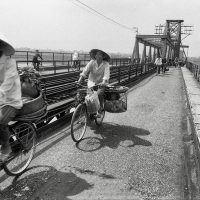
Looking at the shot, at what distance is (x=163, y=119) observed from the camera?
8.30 m

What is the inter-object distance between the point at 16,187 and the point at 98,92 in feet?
9.62

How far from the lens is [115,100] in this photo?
261 inches

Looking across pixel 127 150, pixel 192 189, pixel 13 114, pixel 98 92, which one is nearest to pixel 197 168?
pixel 192 189

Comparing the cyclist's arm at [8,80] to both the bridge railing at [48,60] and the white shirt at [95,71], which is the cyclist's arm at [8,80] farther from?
the bridge railing at [48,60]

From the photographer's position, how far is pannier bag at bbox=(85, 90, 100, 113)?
588cm

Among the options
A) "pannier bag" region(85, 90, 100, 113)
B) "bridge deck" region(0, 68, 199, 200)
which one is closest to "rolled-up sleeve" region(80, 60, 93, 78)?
"pannier bag" region(85, 90, 100, 113)

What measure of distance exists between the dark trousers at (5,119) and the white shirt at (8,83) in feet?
0.19

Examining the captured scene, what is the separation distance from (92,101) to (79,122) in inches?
20.1

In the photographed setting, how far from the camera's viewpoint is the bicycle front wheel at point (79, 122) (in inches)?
221

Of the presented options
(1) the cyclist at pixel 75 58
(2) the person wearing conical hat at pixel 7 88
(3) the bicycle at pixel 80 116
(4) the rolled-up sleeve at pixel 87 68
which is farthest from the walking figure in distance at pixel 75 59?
(2) the person wearing conical hat at pixel 7 88

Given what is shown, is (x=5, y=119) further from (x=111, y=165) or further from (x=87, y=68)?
(x=87, y=68)

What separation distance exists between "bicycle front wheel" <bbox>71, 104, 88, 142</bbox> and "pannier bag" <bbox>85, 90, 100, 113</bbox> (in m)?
0.12

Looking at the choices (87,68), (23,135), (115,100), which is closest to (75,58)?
(87,68)

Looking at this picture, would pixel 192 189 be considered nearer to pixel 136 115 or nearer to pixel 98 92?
pixel 98 92
